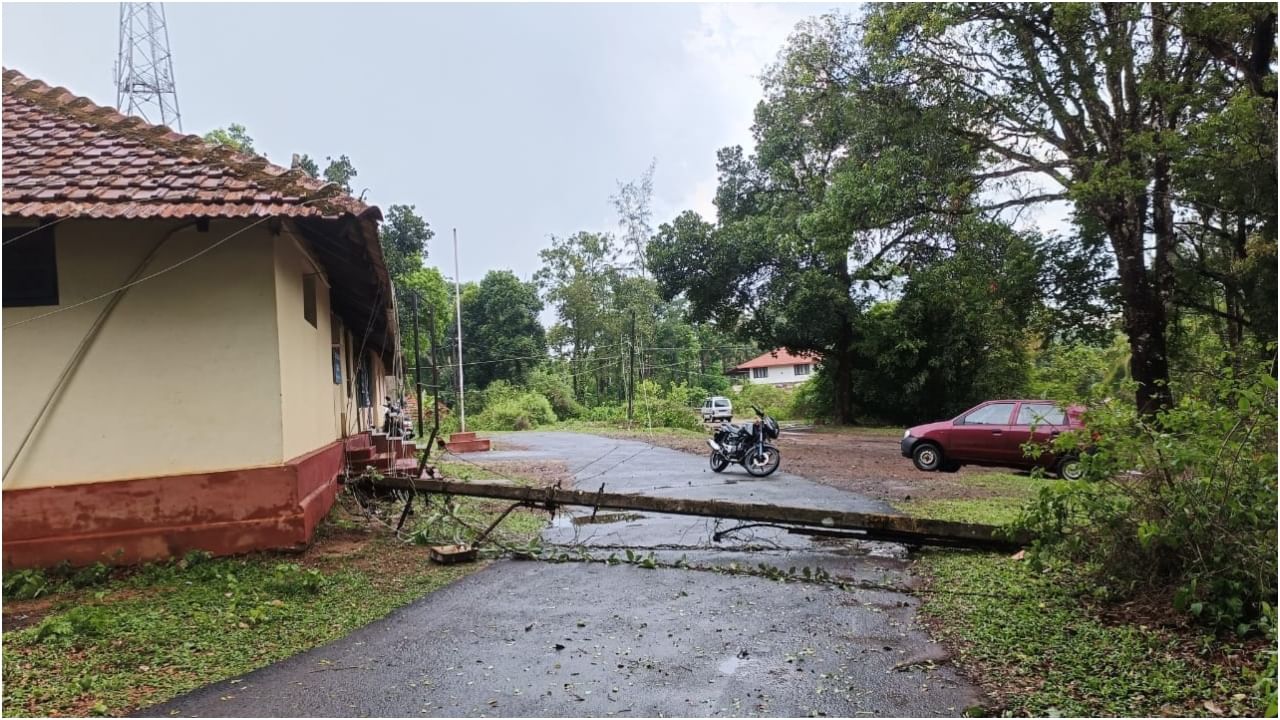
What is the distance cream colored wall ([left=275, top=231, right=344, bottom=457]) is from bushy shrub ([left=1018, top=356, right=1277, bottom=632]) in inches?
252

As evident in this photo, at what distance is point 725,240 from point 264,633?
81.4ft

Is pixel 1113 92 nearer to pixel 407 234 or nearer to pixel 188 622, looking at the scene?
pixel 188 622

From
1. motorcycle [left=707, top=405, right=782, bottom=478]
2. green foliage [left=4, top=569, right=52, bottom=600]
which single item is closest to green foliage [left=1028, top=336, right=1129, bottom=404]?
motorcycle [left=707, top=405, right=782, bottom=478]

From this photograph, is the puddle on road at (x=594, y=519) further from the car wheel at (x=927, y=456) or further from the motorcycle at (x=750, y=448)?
the car wheel at (x=927, y=456)

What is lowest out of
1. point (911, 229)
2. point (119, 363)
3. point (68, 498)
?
point (68, 498)

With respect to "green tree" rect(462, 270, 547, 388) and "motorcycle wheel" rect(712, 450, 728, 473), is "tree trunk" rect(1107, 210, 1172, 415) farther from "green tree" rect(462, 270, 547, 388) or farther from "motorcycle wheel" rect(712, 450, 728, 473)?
"green tree" rect(462, 270, 547, 388)

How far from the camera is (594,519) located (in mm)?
9391

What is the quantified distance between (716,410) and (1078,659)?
98.1ft

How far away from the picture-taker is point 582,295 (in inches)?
1709

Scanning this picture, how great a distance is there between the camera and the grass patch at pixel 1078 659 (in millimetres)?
3428

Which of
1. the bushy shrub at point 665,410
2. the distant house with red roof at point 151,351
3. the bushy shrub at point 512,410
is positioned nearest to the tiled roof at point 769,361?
the bushy shrub at point 665,410

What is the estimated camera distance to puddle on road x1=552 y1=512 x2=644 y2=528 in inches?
372

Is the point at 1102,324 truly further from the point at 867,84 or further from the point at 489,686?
the point at 489,686

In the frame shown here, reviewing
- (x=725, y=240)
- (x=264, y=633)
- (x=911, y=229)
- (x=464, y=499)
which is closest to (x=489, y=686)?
(x=264, y=633)
